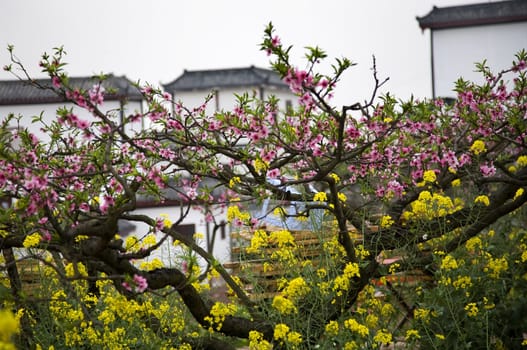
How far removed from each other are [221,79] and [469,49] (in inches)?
623

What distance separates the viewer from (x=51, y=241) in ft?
12.0

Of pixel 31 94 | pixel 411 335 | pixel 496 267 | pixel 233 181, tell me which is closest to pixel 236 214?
pixel 233 181

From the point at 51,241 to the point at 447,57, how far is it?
16463mm

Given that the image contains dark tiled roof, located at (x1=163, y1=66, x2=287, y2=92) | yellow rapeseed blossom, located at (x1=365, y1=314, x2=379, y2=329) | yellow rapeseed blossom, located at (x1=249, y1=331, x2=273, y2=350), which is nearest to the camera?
yellow rapeseed blossom, located at (x1=249, y1=331, x2=273, y2=350)

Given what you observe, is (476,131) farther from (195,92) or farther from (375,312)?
(195,92)

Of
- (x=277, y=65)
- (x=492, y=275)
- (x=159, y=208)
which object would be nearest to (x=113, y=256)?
(x=277, y=65)

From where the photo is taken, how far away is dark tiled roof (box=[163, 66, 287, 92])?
1260 inches

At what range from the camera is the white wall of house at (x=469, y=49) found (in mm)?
18625

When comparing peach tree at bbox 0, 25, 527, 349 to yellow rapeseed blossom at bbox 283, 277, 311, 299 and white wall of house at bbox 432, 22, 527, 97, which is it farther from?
white wall of house at bbox 432, 22, 527, 97

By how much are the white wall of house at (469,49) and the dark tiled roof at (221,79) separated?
44.2 feet

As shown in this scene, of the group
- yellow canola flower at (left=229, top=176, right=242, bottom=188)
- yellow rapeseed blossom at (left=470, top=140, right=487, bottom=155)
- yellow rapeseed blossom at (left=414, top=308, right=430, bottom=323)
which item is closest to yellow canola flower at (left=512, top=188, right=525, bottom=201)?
yellow rapeseed blossom at (left=470, top=140, right=487, bottom=155)

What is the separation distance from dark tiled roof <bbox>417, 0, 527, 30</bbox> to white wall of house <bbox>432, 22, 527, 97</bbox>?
15 cm

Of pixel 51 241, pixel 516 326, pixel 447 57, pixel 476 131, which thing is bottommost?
pixel 516 326

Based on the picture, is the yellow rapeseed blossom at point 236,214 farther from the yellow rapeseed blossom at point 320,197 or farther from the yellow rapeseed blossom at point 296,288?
the yellow rapeseed blossom at point 296,288
